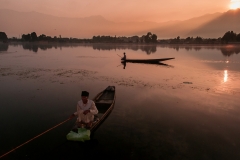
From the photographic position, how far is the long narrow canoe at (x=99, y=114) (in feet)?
25.8

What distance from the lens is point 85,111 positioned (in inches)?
315

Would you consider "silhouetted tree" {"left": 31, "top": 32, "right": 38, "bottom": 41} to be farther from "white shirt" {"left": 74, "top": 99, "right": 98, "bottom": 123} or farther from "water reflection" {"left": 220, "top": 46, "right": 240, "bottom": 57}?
"white shirt" {"left": 74, "top": 99, "right": 98, "bottom": 123}

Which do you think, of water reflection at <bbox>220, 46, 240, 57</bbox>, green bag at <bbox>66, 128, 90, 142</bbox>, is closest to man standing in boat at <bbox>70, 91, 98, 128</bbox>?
green bag at <bbox>66, 128, 90, 142</bbox>

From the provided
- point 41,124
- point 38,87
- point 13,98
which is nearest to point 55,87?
point 38,87

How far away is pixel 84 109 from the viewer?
322 inches

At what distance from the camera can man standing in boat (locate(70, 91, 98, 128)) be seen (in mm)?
7999

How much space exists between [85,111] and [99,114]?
3.43m

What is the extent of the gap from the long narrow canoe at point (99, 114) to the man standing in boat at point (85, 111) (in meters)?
0.29

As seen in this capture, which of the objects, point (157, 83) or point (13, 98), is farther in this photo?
point (157, 83)

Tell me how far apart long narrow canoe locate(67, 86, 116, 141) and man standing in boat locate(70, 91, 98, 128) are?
0.95 feet

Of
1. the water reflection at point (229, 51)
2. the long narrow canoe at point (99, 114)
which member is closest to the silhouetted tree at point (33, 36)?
the water reflection at point (229, 51)

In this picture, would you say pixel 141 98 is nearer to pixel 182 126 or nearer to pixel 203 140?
pixel 182 126

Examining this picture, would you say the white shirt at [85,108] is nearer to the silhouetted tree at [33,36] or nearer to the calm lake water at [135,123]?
the calm lake water at [135,123]

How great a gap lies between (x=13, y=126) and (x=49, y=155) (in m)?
3.90
